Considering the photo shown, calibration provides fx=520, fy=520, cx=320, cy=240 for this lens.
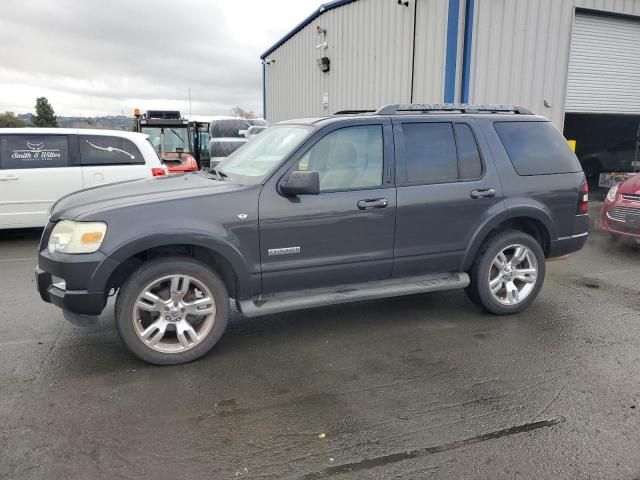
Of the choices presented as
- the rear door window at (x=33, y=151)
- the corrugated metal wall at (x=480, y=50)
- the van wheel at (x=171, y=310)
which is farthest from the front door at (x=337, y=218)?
the corrugated metal wall at (x=480, y=50)

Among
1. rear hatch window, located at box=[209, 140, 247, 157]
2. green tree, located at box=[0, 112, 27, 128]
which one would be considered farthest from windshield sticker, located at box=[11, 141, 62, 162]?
green tree, located at box=[0, 112, 27, 128]

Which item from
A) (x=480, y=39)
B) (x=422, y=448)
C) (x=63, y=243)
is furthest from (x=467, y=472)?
(x=480, y=39)

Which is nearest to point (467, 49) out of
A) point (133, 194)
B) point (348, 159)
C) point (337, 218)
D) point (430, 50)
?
point (430, 50)

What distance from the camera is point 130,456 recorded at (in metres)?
2.80

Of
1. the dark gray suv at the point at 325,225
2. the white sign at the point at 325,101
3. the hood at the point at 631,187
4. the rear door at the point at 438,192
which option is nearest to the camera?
the dark gray suv at the point at 325,225

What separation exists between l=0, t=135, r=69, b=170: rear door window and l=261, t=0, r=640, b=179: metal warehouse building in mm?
7379

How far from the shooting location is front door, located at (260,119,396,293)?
404 centimetres

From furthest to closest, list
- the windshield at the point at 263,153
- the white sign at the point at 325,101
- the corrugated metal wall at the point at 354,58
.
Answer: the white sign at the point at 325,101, the corrugated metal wall at the point at 354,58, the windshield at the point at 263,153

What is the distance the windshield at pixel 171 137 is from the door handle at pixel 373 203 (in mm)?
12576

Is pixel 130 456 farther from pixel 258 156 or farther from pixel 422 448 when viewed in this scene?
pixel 258 156

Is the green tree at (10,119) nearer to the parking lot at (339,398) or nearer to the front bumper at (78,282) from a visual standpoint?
the parking lot at (339,398)

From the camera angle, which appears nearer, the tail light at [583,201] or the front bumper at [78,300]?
the front bumper at [78,300]

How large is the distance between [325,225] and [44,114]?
198 ft

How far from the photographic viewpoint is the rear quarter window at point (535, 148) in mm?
4953
